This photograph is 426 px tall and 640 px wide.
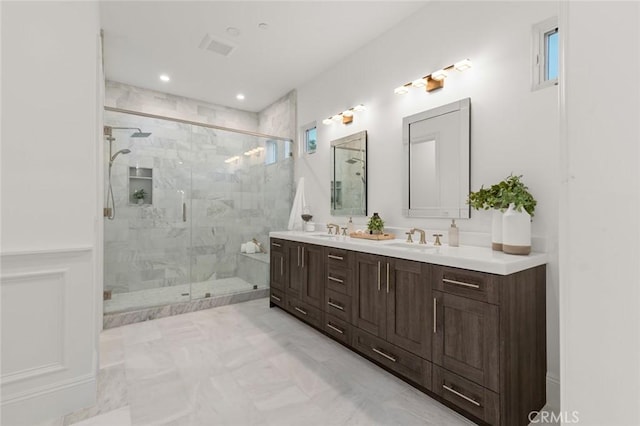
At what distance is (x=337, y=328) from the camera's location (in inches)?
102

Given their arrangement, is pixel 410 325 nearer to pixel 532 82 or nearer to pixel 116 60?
pixel 532 82

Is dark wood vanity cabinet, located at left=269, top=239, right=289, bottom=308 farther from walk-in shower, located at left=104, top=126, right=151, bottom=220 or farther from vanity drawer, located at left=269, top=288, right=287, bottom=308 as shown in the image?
walk-in shower, located at left=104, top=126, right=151, bottom=220

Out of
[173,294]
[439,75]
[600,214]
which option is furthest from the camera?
[173,294]

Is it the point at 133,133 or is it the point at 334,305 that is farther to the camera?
the point at 133,133

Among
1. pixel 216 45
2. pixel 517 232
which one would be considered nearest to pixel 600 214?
pixel 517 232

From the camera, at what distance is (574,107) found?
0.36 meters

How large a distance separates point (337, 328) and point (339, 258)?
60 centimetres

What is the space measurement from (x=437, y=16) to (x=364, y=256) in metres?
2.06

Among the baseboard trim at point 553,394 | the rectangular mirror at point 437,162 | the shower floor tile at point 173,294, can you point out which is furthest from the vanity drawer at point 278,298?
the baseboard trim at point 553,394

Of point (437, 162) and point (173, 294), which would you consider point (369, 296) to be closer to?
point (437, 162)

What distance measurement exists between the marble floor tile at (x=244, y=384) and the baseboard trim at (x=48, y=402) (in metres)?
0.07

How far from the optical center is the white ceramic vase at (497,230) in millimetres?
1950

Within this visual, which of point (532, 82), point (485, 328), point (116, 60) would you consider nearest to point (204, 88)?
point (116, 60)

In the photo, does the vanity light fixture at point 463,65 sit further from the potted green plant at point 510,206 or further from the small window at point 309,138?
the small window at point 309,138
